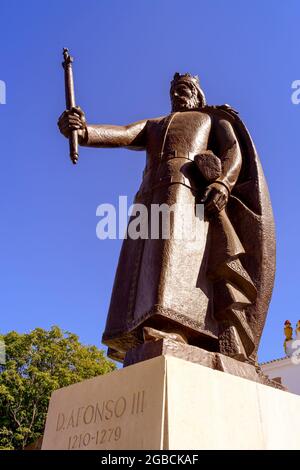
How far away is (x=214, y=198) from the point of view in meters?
4.13

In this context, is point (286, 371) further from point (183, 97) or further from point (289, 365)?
point (183, 97)

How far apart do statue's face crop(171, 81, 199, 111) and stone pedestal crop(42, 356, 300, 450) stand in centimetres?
294

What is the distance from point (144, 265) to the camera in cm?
405

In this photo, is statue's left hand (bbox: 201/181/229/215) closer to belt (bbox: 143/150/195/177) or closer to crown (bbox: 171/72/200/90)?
belt (bbox: 143/150/195/177)

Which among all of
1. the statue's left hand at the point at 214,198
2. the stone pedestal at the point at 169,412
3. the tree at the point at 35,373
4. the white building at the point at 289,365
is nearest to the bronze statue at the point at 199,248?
the statue's left hand at the point at 214,198

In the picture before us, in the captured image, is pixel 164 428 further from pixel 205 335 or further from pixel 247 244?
pixel 247 244

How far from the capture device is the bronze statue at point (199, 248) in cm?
378

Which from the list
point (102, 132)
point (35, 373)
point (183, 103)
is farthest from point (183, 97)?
point (35, 373)

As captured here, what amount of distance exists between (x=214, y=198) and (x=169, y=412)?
6.21ft

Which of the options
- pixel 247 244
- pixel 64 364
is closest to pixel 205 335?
pixel 247 244

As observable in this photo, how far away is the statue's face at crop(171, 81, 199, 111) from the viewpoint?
5.28 metres

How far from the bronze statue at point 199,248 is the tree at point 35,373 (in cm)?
1903

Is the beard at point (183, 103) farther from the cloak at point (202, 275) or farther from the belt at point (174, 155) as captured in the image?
the cloak at point (202, 275)
